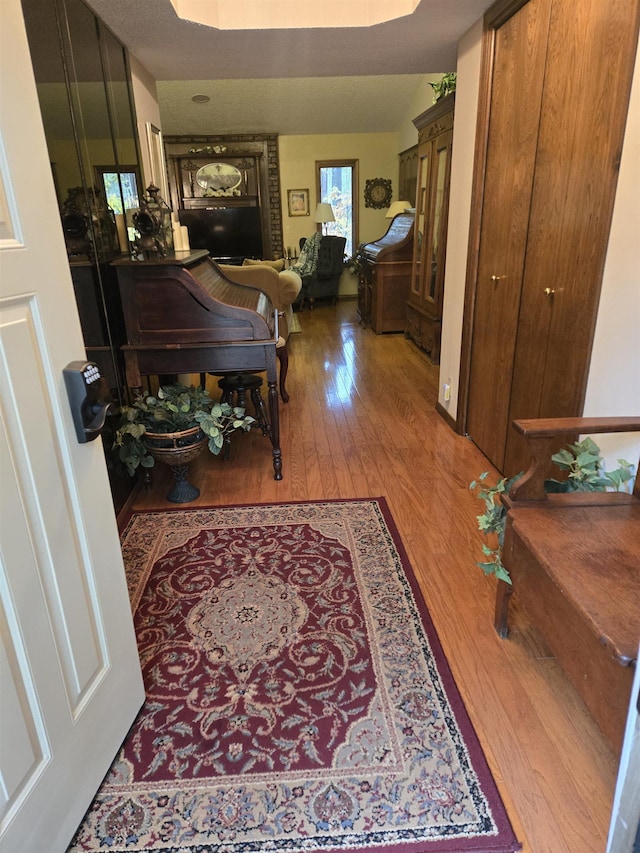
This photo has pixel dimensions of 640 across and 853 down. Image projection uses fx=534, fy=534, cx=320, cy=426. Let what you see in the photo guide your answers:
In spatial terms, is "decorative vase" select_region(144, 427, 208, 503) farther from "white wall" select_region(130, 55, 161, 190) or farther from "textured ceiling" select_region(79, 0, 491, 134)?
"textured ceiling" select_region(79, 0, 491, 134)

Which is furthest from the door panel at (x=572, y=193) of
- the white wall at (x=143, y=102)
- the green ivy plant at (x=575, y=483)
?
the white wall at (x=143, y=102)

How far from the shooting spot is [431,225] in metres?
4.67

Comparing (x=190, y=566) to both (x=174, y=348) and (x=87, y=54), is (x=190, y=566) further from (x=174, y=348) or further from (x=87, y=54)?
(x=87, y=54)

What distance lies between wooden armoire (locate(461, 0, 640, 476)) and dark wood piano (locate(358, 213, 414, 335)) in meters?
2.89

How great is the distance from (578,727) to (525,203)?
2.04 m

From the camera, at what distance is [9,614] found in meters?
0.96

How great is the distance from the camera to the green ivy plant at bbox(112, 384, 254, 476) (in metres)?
2.43

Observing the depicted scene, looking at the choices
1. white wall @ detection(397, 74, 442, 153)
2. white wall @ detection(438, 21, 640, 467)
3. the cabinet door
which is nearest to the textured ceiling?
the cabinet door

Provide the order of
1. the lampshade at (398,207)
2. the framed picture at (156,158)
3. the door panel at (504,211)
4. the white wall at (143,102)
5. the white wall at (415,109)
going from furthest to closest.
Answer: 1. the lampshade at (398,207)
2. the white wall at (415,109)
3. the framed picture at (156,158)
4. the white wall at (143,102)
5. the door panel at (504,211)

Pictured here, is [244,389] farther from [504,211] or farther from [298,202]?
[298,202]

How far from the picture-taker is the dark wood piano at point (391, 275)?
572 cm

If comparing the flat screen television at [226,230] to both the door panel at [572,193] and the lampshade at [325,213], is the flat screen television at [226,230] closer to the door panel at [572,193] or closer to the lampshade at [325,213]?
the lampshade at [325,213]

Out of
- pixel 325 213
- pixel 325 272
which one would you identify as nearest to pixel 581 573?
pixel 325 272

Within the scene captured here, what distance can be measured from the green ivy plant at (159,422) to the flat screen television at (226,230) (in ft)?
20.0
